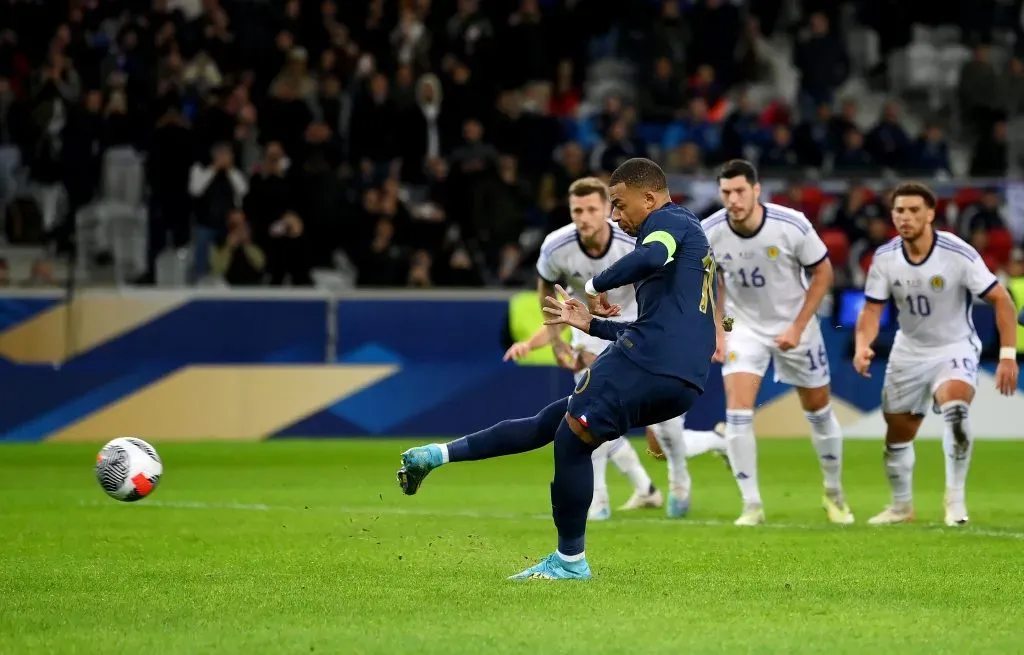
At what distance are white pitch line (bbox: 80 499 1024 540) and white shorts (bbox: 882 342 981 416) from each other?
874 millimetres

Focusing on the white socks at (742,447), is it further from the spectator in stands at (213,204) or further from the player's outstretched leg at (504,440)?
the spectator in stands at (213,204)

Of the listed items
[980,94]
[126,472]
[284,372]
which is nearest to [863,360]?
[126,472]

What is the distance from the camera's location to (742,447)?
1192 centimetres

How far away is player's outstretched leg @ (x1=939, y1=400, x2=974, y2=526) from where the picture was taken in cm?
1167

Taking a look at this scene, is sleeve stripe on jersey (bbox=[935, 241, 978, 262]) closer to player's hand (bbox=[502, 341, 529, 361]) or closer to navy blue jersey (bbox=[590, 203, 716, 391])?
player's hand (bbox=[502, 341, 529, 361])

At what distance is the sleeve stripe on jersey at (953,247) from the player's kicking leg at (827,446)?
1279mm

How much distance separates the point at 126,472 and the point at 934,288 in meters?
5.47

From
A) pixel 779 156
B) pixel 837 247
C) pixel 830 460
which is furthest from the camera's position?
pixel 779 156

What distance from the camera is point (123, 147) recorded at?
2256cm

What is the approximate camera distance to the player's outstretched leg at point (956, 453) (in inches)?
460

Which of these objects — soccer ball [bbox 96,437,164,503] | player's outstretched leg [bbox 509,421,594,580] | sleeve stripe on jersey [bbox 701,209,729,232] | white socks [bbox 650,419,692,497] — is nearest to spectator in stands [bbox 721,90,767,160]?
white socks [bbox 650,419,692,497]

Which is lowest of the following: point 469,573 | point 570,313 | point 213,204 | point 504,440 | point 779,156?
point 469,573

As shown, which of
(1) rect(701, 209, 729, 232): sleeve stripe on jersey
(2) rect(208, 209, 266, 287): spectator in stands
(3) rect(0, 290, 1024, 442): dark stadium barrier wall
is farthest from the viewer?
(2) rect(208, 209, 266, 287): spectator in stands

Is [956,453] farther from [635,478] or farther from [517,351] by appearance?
[517,351]
